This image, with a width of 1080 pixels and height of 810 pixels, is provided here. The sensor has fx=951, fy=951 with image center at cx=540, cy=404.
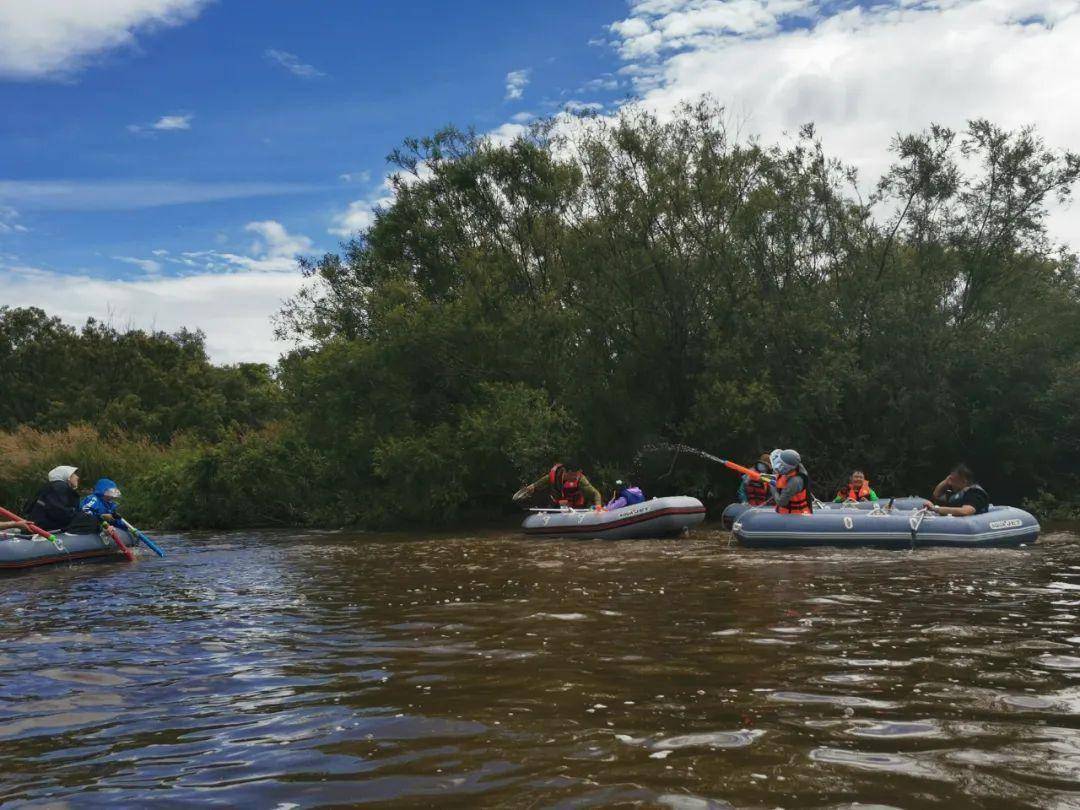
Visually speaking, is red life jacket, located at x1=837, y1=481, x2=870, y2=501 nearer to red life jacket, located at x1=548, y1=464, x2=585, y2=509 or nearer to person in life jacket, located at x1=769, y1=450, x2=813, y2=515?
person in life jacket, located at x1=769, y1=450, x2=813, y2=515

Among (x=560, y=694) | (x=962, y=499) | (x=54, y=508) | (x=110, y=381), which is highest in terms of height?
(x=110, y=381)

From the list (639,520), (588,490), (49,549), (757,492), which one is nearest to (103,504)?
(49,549)

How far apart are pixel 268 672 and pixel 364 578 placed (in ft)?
16.0

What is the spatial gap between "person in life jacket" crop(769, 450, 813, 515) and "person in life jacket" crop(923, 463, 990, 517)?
145cm

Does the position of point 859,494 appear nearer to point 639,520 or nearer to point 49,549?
point 639,520

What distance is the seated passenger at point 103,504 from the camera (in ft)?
41.5

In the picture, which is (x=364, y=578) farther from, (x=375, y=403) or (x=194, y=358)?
(x=194, y=358)

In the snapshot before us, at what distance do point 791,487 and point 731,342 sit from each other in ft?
23.7

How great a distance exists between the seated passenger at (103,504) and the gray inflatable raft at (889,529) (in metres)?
8.30

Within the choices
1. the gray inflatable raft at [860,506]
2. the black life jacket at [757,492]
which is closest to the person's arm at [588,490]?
the gray inflatable raft at [860,506]

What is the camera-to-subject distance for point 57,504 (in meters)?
12.7

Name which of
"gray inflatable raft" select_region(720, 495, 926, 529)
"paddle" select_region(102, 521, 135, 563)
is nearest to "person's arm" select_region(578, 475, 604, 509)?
"gray inflatable raft" select_region(720, 495, 926, 529)

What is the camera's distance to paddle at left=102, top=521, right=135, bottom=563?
41.3ft

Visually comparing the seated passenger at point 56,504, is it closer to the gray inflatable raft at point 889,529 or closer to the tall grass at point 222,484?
the tall grass at point 222,484
